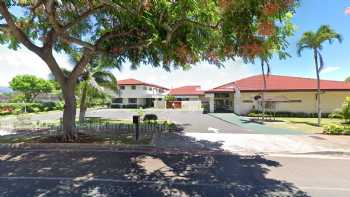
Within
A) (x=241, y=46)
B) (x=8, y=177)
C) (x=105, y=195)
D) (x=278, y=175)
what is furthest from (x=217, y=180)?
(x=8, y=177)

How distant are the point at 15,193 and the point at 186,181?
4.39 metres

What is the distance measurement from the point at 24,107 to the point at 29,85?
21163mm

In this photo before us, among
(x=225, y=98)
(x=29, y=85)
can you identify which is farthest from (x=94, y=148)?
(x=29, y=85)

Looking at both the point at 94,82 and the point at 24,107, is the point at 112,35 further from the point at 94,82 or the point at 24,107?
the point at 24,107

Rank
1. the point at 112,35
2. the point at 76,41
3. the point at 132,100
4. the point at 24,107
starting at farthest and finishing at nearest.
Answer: the point at 132,100 < the point at 24,107 < the point at 112,35 < the point at 76,41

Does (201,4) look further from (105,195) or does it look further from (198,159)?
(105,195)

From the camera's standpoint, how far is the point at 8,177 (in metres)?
7.97

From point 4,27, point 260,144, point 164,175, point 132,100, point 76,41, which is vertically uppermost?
point 4,27

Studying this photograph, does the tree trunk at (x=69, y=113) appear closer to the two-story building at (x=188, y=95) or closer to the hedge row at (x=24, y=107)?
the hedge row at (x=24, y=107)

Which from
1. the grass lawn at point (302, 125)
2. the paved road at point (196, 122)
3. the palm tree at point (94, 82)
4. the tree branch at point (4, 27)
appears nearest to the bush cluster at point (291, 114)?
the paved road at point (196, 122)

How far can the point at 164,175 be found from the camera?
27.4 ft

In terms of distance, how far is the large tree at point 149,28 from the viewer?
867cm

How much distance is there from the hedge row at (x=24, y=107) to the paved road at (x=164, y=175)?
30.3 metres

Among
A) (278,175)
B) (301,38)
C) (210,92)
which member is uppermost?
(301,38)
